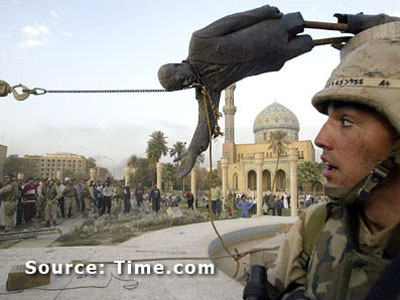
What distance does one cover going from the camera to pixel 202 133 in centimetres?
235

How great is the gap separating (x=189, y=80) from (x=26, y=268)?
3.86 m

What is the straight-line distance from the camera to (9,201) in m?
9.34

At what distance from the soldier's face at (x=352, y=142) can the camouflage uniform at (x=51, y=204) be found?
1191 centimetres

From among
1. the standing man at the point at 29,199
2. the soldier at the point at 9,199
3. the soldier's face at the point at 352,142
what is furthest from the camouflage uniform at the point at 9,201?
the soldier's face at the point at 352,142

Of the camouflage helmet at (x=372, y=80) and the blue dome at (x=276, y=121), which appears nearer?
the camouflage helmet at (x=372, y=80)

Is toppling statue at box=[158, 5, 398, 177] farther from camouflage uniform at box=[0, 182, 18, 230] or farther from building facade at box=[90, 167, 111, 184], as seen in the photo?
building facade at box=[90, 167, 111, 184]

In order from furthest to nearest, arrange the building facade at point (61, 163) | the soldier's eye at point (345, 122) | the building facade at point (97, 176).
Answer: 1. the building facade at point (61, 163)
2. the building facade at point (97, 176)
3. the soldier's eye at point (345, 122)

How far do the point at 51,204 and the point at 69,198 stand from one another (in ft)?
7.37

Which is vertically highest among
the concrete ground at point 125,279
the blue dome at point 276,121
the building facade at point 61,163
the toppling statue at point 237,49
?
the blue dome at point 276,121

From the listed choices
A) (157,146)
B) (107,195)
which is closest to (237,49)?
(107,195)

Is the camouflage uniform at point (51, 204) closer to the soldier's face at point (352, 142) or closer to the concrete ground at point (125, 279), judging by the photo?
the concrete ground at point (125, 279)

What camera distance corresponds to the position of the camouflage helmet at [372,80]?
1.07 metres

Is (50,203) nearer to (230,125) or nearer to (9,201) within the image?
(9,201)

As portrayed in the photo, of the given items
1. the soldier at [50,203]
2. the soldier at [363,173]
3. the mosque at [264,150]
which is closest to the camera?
the soldier at [363,173]
